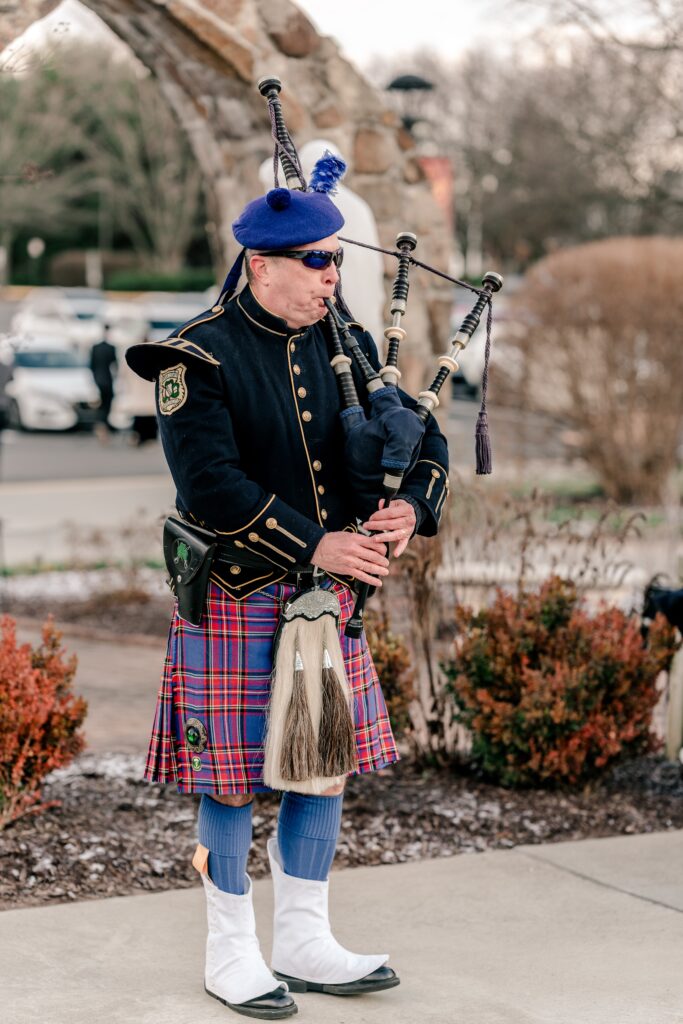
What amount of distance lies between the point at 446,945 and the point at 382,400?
1.40m

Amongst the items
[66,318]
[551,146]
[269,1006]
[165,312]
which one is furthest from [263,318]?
[551,146]

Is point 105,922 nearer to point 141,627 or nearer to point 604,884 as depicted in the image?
point 604,884

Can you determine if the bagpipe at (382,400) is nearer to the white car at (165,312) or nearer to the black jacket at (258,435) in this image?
the black jacket at (258,435)

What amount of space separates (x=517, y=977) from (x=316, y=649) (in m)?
0.94

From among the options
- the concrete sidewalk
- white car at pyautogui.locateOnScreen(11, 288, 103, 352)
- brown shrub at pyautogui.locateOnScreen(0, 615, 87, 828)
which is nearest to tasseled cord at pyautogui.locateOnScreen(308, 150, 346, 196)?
brown shrub at pyautogui.locateOnScreen(0, 615, 87, 828)

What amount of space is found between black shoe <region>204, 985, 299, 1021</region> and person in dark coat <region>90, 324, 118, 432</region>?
16859 mm

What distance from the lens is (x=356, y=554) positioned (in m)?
3.09

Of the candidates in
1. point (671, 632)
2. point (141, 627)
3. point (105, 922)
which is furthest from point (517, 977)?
point (141, 627)

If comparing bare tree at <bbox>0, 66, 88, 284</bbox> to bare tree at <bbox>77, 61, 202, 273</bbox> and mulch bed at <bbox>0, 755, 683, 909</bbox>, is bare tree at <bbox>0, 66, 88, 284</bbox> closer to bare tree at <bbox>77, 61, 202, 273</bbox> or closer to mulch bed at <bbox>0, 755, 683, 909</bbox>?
bare tree at <bbox>77, 61, 202, 273</bbox>

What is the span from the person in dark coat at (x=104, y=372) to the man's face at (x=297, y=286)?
16590mm

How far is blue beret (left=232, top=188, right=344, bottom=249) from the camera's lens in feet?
10.2

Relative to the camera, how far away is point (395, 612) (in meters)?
5.19

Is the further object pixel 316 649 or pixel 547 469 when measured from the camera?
pixel 547 469

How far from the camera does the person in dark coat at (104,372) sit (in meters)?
19.5
